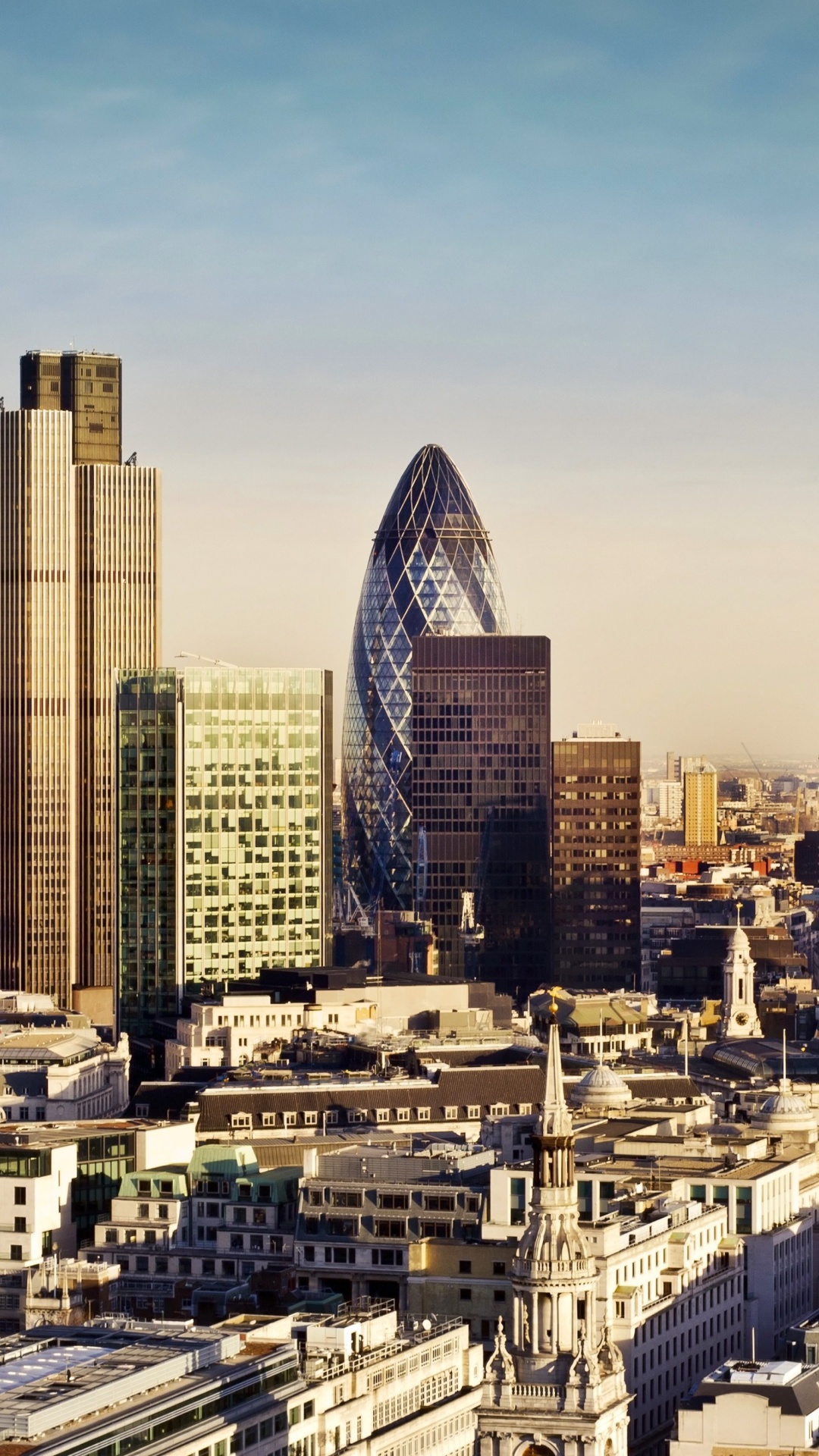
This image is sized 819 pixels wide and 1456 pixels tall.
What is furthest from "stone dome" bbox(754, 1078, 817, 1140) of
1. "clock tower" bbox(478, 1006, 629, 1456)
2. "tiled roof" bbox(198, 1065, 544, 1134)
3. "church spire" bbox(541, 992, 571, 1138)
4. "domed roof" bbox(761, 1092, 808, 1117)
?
"church spire" bbox(541, 992, 571, 1138)

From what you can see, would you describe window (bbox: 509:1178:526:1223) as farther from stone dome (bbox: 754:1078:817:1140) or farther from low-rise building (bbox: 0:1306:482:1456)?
stone dome (bbox: 754:1078:817:1140)

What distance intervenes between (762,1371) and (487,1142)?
4452 centimetres

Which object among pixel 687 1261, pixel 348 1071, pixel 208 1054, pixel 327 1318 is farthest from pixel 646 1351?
pixel 208 1054

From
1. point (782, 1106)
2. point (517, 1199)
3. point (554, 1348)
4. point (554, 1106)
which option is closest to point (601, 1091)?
point (782, 1106)

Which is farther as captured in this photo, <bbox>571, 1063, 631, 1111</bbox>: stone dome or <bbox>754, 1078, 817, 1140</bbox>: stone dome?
<bbox>571, 1063, 631, 1111</bbox>: stone dome

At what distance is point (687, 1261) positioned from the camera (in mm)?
122938

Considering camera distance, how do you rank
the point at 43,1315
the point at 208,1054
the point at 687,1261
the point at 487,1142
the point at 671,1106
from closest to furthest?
the point at 43,1315 → the point at 687,1261 → the point at 487,1142 → the point at 671,1106 → the point at 208,1054

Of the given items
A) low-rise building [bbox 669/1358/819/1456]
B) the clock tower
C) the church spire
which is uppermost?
the church spire

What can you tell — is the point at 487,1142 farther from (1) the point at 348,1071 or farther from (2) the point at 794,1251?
(1) the point at 348,1071

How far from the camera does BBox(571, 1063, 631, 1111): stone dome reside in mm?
155000

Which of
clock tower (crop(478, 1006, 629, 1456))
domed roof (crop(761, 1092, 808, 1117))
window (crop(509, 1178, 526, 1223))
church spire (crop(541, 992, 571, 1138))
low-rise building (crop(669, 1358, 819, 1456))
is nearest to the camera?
clock tower (crop(478, 1006, 629, 1456))

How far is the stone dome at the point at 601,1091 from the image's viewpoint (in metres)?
155

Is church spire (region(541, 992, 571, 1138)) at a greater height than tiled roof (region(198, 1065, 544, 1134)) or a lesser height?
greater

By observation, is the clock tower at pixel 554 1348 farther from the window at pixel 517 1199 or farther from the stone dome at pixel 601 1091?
the stone dome at pixel 601 1091
